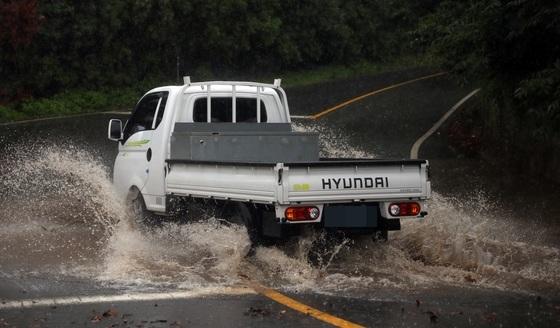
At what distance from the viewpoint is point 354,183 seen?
9.20m

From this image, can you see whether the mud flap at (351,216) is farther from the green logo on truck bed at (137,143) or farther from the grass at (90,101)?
the grass at (90,101)

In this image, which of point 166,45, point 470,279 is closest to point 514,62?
point 470,279

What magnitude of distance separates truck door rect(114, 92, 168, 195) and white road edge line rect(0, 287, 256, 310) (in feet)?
11.0

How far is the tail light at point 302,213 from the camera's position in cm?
894

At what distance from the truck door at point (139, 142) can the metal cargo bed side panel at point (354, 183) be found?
119 inches

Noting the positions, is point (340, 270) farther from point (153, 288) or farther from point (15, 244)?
point (15, 244)

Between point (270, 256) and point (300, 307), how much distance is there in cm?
194

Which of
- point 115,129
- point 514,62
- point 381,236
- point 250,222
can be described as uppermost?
point 514,62

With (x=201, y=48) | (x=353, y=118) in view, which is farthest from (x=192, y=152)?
(x=201, y=48)

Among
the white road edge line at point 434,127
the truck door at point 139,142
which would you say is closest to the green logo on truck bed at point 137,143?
the truck door at point 139,142

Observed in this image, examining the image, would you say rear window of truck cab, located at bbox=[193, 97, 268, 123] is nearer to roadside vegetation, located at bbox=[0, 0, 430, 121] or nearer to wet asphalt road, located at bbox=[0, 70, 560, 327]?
wet asphalt road, located at bbox=[0, 70, 560, 327]

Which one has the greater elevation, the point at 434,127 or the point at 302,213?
the point at 434,127

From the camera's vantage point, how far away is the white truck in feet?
29.6

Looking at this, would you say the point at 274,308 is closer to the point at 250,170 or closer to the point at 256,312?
the point at 256,312
